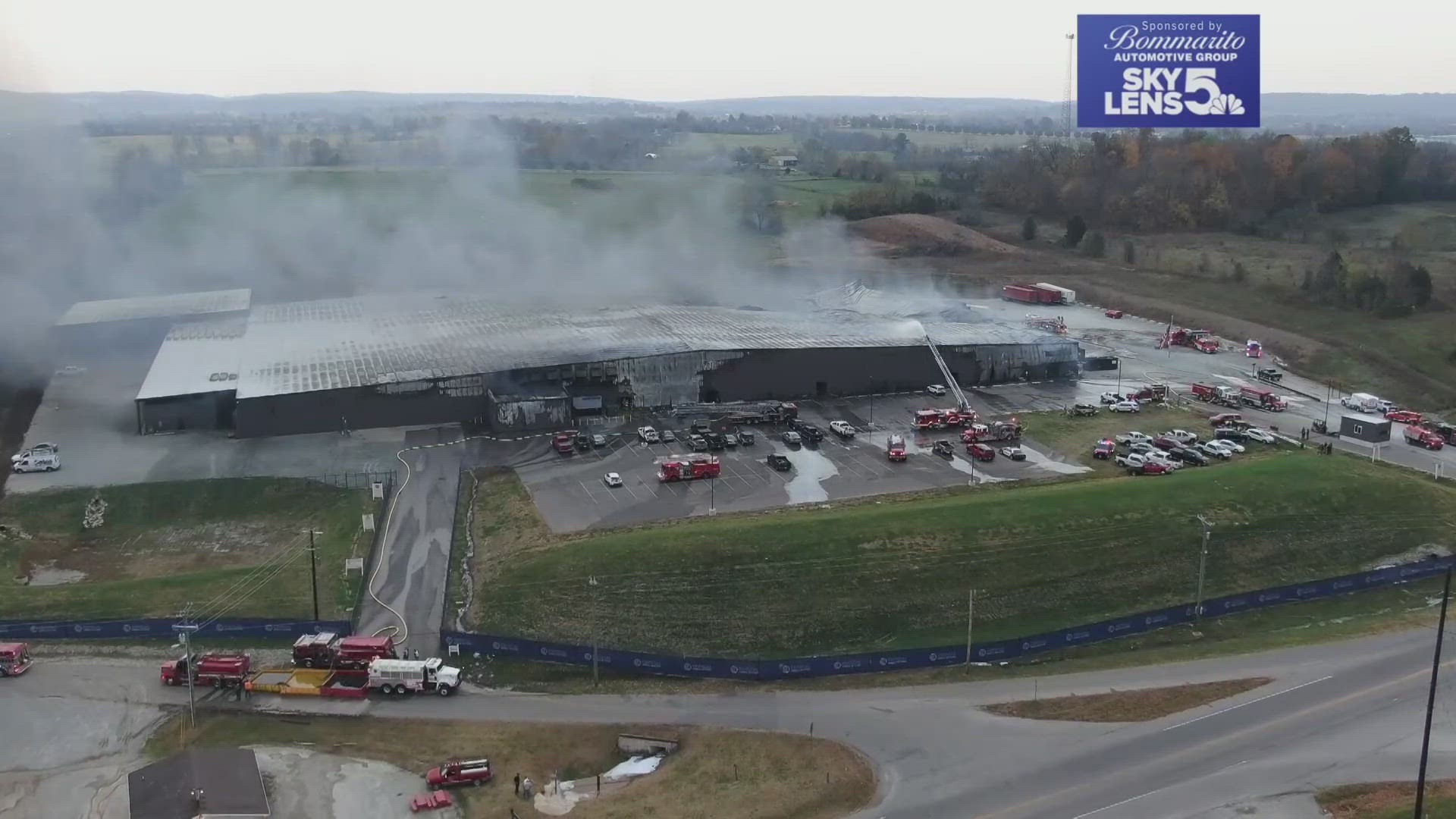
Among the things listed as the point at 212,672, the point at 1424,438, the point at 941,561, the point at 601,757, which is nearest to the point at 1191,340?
the point at 1424,438

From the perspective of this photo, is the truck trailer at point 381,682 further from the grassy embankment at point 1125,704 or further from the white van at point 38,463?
the white van at point 38,463

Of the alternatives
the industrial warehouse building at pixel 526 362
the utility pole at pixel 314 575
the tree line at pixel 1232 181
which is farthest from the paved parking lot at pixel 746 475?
the tree line at pixel 1232 181

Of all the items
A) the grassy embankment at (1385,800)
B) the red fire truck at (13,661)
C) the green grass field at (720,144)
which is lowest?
the grassy embankment at (1385,800)

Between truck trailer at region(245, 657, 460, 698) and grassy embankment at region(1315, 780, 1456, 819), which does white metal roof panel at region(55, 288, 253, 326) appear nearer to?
truck trailer at region(245, 657, 460, 698)

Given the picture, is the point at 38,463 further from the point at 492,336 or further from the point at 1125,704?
the point at 1125,704

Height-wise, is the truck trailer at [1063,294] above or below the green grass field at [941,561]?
above

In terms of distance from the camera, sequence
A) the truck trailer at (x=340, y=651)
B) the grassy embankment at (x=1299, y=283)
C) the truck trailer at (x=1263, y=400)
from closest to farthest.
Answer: the truck trailer at (x=340, y=651), the truck trailer at (x=1263, y=400), the grassy embankment at (x=1299, y=283)

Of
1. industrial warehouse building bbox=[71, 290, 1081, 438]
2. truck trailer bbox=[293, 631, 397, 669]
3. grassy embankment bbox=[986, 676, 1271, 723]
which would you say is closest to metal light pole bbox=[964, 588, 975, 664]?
grassy embankment bbox=[986, 676, 1271, 723]
